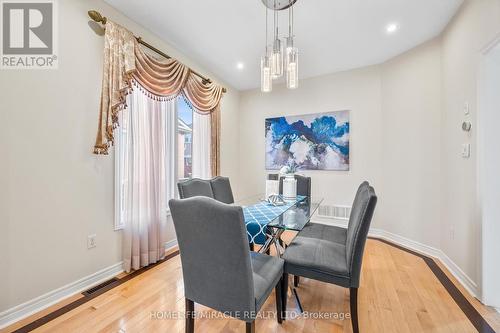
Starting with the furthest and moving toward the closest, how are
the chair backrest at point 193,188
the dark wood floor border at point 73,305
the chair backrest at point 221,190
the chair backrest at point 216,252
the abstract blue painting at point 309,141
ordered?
the abstract blue painting at point 309,141, the chair backrest at point 221,190, the chair backrest at point 193,188, the dark wood floor border at point 73,305, the chair backrest at point 216,252

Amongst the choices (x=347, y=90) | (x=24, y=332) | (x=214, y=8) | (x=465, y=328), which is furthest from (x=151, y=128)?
(x=465, y=328)

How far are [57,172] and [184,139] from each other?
1.59 m

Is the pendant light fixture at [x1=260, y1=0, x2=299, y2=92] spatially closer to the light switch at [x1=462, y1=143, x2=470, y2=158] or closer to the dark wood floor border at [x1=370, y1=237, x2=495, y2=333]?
the light switch at [x1=462, y1=143, x2=470, y2=158]

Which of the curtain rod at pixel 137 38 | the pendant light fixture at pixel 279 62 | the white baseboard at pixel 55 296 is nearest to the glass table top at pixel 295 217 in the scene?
the pendant light fixture at pixel 279 62

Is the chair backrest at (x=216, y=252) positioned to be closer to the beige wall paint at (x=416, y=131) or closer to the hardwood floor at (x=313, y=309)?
the hardwood floor at (x=313, y=309)

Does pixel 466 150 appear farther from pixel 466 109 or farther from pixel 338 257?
pixel 338 257

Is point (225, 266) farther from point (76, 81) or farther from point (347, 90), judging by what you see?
point (347, 90)

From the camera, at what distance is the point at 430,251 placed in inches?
103

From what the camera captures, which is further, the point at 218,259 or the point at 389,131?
the point at 389,131

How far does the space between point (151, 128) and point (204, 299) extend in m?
1.93

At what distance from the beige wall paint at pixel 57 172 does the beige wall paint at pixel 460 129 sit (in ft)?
10.8

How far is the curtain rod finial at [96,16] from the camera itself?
1830 mm

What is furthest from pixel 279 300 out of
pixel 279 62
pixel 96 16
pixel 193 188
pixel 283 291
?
pixel 96 16

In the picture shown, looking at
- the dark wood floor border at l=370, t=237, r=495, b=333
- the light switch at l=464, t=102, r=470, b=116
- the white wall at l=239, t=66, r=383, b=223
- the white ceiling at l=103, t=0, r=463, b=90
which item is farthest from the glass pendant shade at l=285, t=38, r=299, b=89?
the dark wood floor border at l=370, t=237, r=495, b=333
